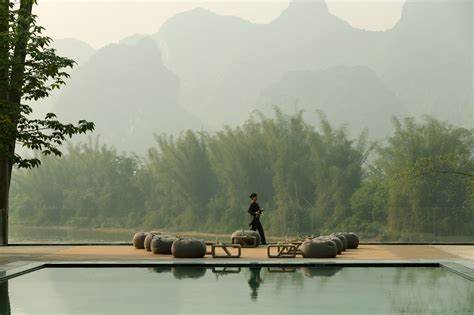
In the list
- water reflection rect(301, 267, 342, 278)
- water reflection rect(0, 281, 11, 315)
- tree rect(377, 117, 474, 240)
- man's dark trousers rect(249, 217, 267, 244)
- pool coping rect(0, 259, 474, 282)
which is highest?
tree rect(377, 117, 474, 240)

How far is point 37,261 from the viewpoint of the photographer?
43.9 ft

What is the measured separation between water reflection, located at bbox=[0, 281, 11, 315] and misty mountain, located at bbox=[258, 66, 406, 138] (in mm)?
40851

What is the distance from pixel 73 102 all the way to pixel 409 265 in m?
54.8

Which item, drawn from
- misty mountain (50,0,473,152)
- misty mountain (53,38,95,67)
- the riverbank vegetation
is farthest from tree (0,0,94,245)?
misty mountain (53,38,95,67)

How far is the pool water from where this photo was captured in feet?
27.0

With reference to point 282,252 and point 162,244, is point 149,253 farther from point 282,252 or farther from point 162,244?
point 282,252

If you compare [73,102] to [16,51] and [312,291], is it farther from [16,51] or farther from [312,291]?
[312,291]

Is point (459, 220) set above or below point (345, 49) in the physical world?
below

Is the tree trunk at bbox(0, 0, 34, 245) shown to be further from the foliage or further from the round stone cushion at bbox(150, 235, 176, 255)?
the round stone cushion at bbox(150, 235, 176, 255)

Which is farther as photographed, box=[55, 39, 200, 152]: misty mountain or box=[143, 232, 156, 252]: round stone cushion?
box=[55, 39, 200, 152]: misty mountain

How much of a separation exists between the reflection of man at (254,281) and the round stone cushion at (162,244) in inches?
113

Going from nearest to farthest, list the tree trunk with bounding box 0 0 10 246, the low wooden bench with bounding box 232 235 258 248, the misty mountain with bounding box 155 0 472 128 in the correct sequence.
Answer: the tree trunk with bounding box 0 0 10 246, the low wooden bench with bounding box 232 235 258 248, the misty mountain with bounding box 155 0 472 128

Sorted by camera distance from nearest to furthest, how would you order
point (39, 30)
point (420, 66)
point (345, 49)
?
point (39, 30) → point (420, 66) → point (345, 49)

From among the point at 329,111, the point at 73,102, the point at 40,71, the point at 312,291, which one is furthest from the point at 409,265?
the point at 73,102
